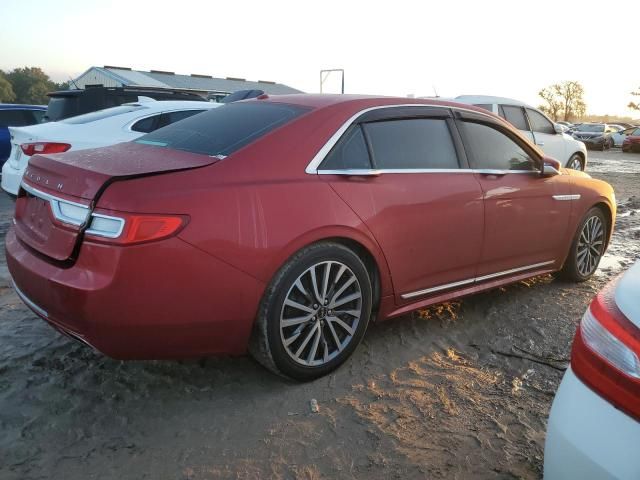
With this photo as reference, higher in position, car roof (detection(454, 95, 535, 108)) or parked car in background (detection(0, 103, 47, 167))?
car roof (detection(454, 95, 535, 108))

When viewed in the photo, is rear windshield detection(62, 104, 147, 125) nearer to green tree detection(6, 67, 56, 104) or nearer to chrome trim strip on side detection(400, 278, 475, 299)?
chrome trim strip on side detection(400, 278, 475, 299)

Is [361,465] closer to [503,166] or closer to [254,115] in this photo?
[254,115]

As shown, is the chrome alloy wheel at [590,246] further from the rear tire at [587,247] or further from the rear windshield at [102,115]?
the rear windshield at [102,115]

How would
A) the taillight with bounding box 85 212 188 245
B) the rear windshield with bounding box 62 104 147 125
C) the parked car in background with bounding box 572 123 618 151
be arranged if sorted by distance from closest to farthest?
the taillight with bounding box 85 212 188 245, the rear windshield with bounding box 62 104 147 125, the parked car in background with bounding box 572 123 618 151

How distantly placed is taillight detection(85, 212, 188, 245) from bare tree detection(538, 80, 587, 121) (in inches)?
3265

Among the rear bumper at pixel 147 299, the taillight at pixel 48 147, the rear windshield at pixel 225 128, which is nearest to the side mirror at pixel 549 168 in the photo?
the rear windshield at pixel 225 128

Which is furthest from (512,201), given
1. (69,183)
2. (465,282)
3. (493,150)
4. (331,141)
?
(69,183)

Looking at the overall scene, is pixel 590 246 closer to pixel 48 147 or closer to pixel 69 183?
pixel 69 183

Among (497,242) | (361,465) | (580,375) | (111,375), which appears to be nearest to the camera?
(580,375)

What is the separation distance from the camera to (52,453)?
2.46 m

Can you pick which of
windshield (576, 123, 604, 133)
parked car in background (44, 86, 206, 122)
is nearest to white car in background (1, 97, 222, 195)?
parked car in background (44, 86, 206, 122)

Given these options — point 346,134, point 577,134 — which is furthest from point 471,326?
point 577,134

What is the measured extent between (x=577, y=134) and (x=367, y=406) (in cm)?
3198

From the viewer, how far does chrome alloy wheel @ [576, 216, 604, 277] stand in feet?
16.0
